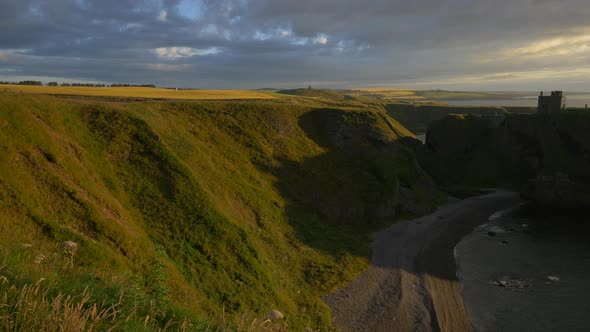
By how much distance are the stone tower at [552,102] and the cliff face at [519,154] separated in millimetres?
5630

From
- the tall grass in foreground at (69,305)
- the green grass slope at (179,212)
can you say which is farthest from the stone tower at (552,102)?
the tall grass in foreground at (69,305)

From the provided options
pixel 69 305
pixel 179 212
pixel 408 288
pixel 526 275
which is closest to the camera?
pixel 69 305

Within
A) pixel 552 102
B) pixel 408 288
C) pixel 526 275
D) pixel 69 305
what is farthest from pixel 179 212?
pixel 552 102

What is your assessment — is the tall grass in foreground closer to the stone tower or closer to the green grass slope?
the green grass slope

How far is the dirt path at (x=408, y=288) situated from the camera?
33875 mm

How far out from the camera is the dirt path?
33.9m

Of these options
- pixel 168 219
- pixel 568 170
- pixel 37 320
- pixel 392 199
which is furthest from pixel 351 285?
pixel 568 170

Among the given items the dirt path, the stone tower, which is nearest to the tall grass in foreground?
the dirt path

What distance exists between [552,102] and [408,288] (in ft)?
285

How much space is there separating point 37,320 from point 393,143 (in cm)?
7290

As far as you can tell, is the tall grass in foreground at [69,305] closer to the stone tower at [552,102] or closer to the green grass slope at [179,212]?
the green grass slope at [179,212]

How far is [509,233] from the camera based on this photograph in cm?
5912

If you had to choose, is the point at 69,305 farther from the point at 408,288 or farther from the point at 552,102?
the point at 552,102

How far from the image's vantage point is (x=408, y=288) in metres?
39.4
